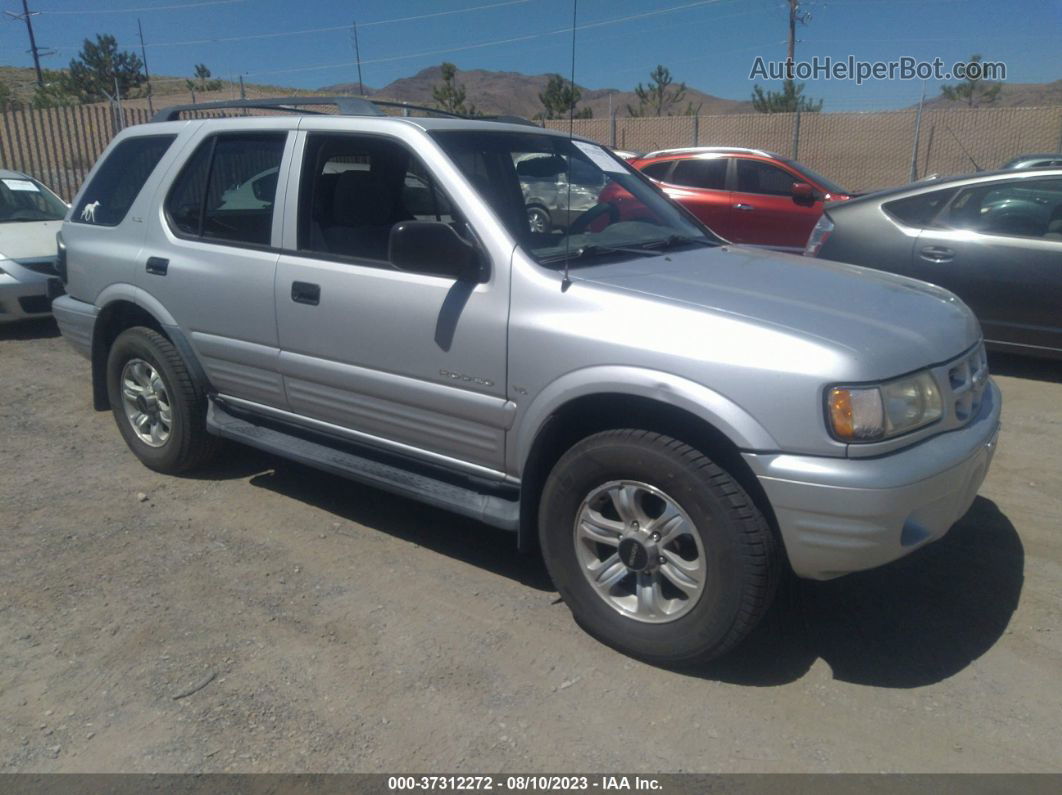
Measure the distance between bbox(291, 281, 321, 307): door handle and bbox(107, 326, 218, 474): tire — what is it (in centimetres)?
102

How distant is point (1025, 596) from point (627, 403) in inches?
75.3

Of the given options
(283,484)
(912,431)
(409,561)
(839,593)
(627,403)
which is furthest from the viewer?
(283,484)

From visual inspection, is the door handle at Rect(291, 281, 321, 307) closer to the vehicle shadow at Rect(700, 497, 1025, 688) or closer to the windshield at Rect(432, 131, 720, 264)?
the windshield at Rect(432, 131, 720, 264)

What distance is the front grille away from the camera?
3154mm

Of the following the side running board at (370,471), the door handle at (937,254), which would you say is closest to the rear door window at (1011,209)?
the door handle at (937,254)

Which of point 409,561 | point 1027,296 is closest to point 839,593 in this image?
point 409,561

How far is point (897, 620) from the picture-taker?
11.6 ft

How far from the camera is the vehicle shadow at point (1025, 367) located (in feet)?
22.4

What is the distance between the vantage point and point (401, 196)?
4.23 m

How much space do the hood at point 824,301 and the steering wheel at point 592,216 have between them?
32 centimetres

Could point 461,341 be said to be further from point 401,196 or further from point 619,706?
point 619,706

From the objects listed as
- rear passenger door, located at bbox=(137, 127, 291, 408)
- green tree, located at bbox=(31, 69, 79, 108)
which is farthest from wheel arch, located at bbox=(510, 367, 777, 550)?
green tree, located at bbox=(31, 69, 79, 108)

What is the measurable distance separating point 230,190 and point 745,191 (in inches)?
309

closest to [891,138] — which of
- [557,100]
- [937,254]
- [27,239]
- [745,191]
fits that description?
[745,191]
